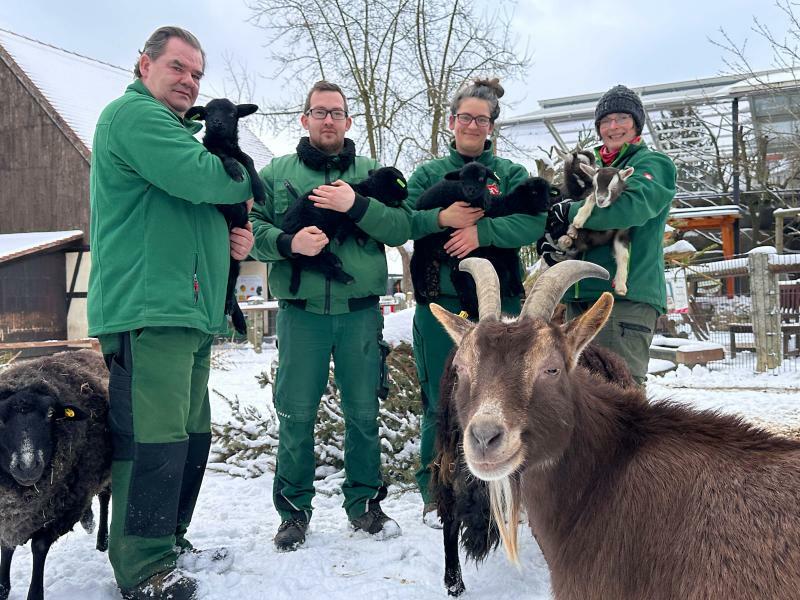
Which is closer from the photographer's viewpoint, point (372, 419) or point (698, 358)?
point (372, 419)

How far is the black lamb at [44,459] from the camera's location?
3.47 meters

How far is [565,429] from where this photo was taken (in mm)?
2490

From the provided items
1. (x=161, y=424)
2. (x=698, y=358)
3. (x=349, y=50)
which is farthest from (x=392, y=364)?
(x=349, y=50)

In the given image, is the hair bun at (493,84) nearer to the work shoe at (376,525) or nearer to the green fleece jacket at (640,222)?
the green fleece jacket at (640,222)

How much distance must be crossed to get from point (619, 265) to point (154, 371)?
2.70 m

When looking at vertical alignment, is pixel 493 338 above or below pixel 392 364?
above

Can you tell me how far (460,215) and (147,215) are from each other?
6.03 feet

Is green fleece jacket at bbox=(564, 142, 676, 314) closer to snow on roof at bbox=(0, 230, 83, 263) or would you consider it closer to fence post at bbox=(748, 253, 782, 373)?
fence post at bbox=(748, 253, 782, 373)

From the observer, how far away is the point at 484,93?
13.9 ft

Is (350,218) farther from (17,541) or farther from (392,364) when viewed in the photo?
(17,541)

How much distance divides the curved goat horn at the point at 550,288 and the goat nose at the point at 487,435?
0.65 m

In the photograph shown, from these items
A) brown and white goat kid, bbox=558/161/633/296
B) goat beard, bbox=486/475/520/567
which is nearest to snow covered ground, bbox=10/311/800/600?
goat beard, bbox=486/475/520/567

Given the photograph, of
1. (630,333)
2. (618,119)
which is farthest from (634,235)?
(618,119)

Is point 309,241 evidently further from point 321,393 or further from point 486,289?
point 486,289
